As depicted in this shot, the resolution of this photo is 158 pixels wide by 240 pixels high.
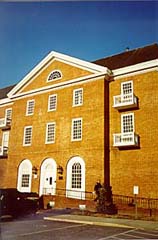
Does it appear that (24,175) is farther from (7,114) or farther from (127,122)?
(127,122)

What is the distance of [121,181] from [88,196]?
3.92ft

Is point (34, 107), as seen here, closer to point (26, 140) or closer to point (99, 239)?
point (26, 140)

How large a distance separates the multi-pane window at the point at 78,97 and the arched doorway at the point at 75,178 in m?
2.05

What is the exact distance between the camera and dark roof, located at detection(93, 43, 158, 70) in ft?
32.7

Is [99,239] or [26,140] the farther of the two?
Answer: [26,140]

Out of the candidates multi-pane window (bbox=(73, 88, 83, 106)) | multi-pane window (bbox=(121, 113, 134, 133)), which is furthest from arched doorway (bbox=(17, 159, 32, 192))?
multi-pane window (bbox=(121, 113, 134, 133))

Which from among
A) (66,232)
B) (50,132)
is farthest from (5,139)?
(66,232)

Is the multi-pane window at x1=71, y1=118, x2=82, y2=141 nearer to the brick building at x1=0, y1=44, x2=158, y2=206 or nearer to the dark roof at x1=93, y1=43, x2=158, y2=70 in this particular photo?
the brick building at x1=0, y1=44, x2=158, y2=206

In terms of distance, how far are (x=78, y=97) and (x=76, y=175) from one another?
2.84 metres

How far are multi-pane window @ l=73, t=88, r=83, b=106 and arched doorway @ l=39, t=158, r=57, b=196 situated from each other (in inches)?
89.7

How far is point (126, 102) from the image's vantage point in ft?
30.4

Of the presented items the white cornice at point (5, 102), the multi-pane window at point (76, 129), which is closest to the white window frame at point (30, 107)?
the white cornice at point (5, 102)

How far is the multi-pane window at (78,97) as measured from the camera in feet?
34.5

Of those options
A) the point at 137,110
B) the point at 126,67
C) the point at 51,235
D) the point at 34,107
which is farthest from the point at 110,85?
the point at 51,235
